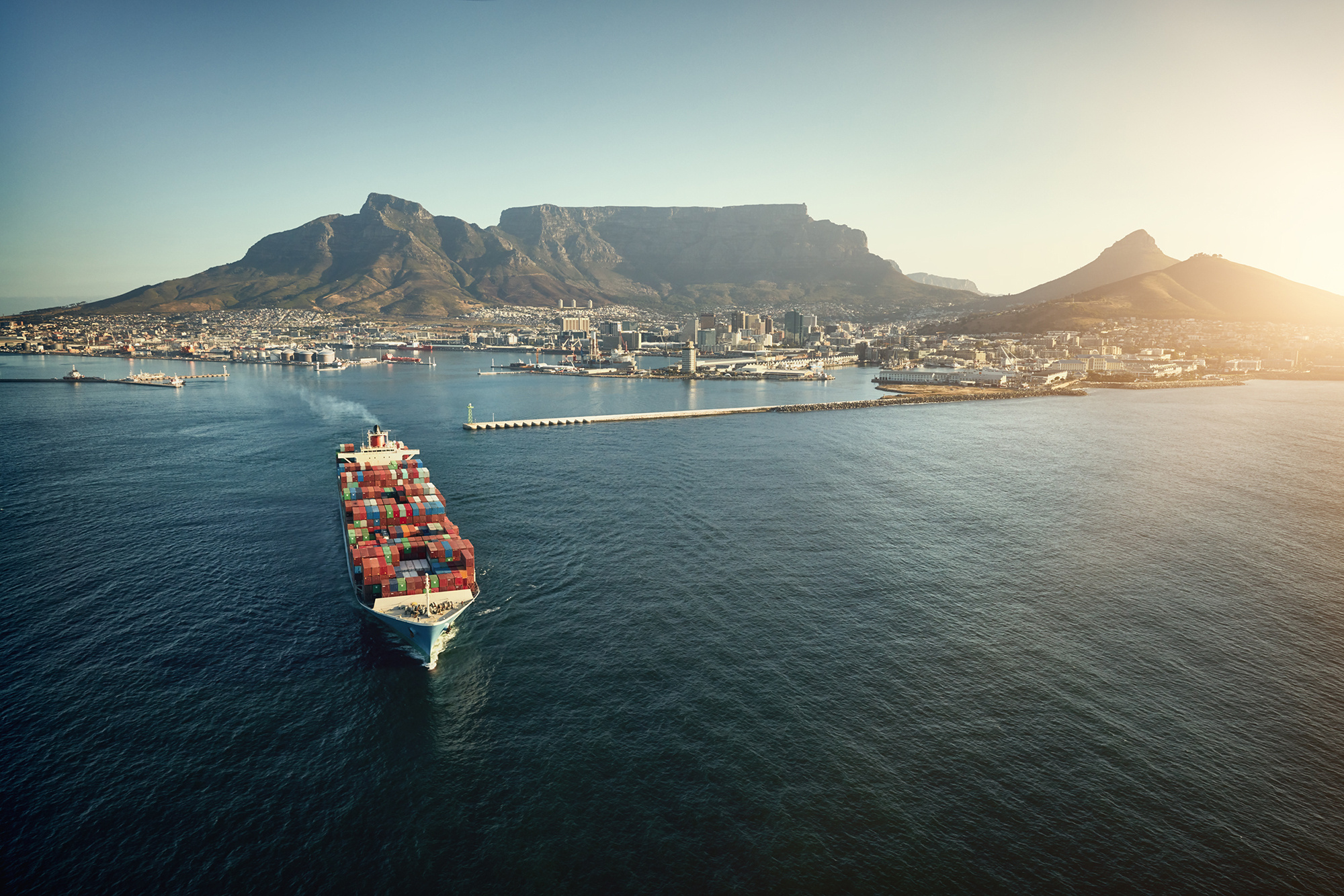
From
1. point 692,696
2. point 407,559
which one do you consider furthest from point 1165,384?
point 407,559

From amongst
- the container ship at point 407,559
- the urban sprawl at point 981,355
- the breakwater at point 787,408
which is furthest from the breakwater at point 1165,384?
the container ship at point 407,559

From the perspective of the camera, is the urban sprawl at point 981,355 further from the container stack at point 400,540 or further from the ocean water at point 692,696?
the container stack at point 400,540

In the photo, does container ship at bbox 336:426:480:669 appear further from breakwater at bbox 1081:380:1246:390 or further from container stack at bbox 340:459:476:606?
breakwater at bbox 1081:380:1246:390

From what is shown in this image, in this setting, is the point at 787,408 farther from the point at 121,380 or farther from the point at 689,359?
the point at 121,380

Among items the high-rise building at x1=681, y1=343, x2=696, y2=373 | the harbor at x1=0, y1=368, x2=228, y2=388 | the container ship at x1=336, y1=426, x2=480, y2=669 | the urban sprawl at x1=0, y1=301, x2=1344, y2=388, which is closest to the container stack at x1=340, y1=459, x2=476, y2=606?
the container ship at x1=336, y1=426, x2=480, y2=669

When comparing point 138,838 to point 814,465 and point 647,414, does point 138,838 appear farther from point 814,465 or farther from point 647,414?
point 647,414

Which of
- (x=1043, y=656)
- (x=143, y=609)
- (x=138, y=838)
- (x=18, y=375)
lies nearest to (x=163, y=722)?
(x=138, y=838)
